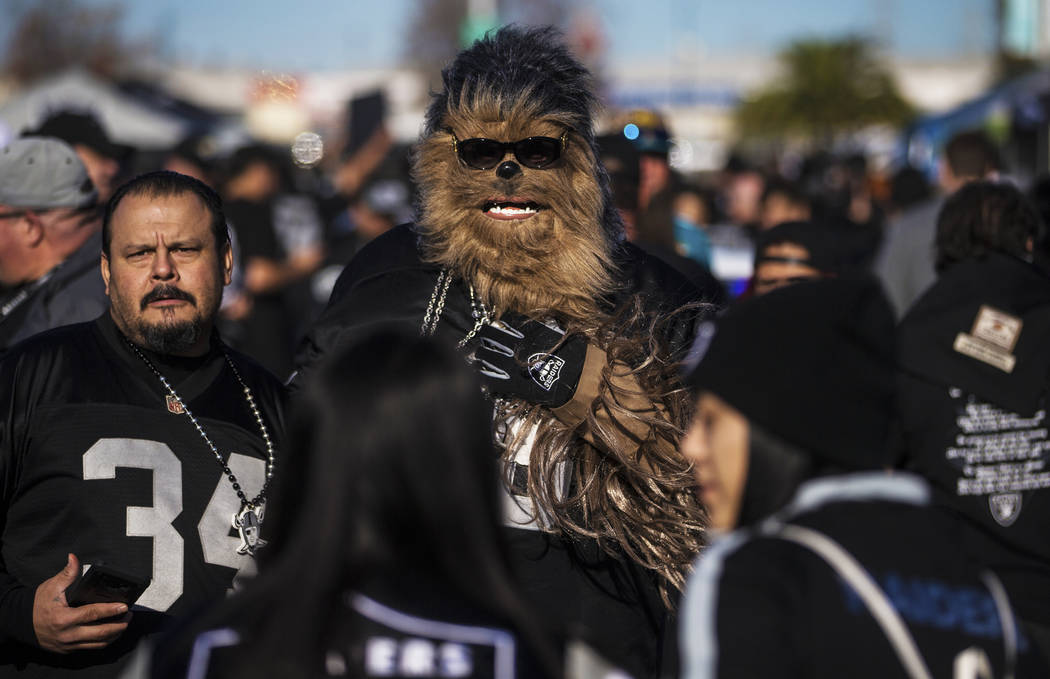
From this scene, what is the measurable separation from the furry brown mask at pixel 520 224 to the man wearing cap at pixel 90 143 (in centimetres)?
270

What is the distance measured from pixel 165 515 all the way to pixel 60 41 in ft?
177

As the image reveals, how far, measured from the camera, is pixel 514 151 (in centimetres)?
341

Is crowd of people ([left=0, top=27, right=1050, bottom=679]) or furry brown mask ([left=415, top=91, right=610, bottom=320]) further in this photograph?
furry brown mask ([left=415, top=91, right=610, bottom=320])

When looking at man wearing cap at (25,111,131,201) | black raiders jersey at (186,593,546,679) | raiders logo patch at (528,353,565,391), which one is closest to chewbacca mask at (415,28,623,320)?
raiders logo patch at (528,353,565,391)

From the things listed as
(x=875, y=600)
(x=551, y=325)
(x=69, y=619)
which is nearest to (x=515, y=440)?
(x=551, y=325)

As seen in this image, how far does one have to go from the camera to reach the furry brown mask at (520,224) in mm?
3369

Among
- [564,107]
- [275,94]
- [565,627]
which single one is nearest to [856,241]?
[564,107]

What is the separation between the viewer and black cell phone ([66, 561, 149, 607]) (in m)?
2.72

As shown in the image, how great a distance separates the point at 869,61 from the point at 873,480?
50.2 meters

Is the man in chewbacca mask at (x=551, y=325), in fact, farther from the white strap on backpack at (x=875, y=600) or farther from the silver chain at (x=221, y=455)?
the white strap on backpack at (x=875, y=600)

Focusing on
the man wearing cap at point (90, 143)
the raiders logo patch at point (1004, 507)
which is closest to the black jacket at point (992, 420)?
the raiders logo patch at point (1004, 507)

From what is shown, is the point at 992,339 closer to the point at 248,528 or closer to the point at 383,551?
the point at 248,528

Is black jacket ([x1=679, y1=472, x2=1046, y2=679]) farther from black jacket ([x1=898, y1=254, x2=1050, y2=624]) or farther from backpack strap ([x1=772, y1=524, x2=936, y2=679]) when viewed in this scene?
black jacket ([x1=898, y1=254, x2=1050, y2=624])

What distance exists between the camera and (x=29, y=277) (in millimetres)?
4191
